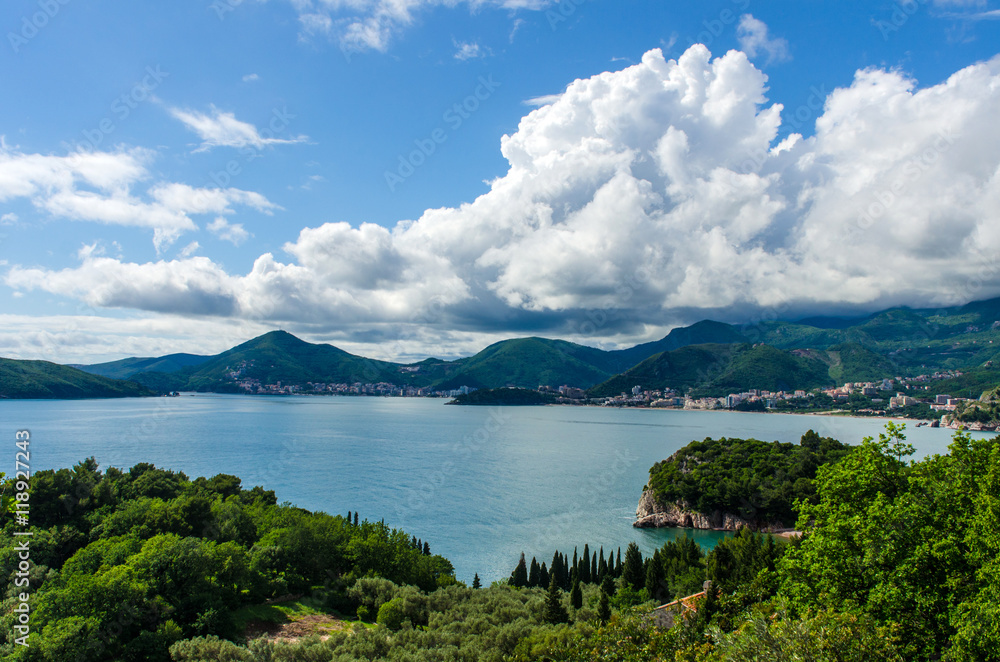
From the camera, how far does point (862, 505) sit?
648 inches

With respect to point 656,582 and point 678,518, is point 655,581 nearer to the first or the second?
point 656,582

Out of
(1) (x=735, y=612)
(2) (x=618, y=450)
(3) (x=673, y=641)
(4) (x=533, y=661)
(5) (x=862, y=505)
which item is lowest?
(2) (x=618, y=450)

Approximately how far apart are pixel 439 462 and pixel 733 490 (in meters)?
50.6

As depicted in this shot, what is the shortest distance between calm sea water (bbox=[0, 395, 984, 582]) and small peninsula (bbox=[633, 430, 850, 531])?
96.7 inches

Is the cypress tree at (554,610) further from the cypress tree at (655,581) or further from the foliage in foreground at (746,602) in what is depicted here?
the cypress tree at (655,581)

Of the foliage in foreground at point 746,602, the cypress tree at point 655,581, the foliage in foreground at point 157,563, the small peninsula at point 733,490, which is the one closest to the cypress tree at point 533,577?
the foliage in foreground at point 157,563

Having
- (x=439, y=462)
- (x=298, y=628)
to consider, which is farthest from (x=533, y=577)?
(x=439, y=462)

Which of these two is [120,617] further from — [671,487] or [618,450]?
[618,450]

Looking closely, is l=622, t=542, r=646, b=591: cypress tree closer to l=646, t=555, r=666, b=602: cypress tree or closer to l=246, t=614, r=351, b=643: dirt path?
l=646, t=555, r=666, b=602: cypress tree

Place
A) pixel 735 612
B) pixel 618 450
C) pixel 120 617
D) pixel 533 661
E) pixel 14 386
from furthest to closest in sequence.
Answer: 1. pixel 14 386
2. pixel 618 450
3. pixel 735 612
4. pixel 120 617
5. pixel 533 661

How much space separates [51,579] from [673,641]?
2645 cm

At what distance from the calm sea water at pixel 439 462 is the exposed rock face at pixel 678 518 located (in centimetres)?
141

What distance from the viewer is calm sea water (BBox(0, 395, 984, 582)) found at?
53.9 metres

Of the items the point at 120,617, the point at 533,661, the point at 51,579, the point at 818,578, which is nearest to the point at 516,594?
the point at 533,661
